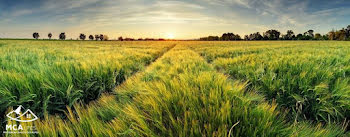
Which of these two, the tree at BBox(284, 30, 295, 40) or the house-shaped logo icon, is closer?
the house-shaped logo icon

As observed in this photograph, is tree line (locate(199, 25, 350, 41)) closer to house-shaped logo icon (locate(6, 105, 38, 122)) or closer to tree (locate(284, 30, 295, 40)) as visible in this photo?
tree (locate(284, 30, 295, 40))

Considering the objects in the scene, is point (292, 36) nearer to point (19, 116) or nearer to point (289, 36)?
point (289, 36)

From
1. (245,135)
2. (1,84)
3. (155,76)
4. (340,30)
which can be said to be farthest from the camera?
(340,30)

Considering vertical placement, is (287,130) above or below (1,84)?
below

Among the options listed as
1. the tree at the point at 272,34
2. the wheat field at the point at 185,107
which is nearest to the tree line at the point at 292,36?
the tree at the point at 272,34

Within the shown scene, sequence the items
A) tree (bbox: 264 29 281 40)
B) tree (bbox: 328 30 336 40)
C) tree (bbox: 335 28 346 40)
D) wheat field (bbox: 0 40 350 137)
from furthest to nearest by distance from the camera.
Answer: tree (bbox: 264 29 281 40) → tree (bbox: 328 30 336 40) → tree (bbox: 335 28 346 40) → wheat field (bbox: 0 40 350 137)

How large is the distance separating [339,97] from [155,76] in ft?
7.31

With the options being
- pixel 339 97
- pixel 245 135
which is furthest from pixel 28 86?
pixel 339 97

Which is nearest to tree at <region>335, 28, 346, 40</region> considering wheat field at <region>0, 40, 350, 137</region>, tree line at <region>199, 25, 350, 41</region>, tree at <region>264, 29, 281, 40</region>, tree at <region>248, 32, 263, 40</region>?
tree line at <region>199, 25, 350, 41</region>

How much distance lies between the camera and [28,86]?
1.54m

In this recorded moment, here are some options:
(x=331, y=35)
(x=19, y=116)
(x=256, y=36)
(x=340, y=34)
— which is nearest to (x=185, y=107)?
(x=19, y=116)

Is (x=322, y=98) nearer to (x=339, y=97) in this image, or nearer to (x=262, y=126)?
(x=339, y=97)

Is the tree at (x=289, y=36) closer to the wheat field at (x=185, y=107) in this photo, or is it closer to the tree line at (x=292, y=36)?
the tree line at (x=292, y=36)

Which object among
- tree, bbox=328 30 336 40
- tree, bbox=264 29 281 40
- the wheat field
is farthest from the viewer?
tree, bbox=264 29 281 40
